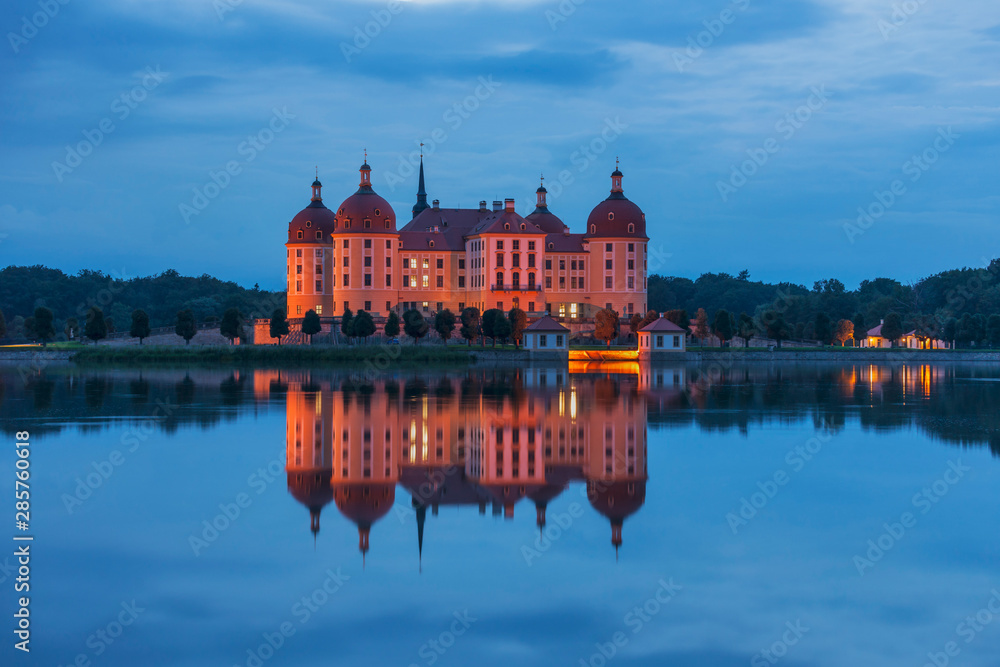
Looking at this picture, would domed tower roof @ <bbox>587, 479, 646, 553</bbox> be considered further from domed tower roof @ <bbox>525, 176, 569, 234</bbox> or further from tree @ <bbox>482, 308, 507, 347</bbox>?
domed tower roof @ <bbox>525, 176, 569, 234</bbox>

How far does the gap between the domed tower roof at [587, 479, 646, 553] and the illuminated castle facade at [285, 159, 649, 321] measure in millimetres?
53296

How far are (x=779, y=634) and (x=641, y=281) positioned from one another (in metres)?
64.3

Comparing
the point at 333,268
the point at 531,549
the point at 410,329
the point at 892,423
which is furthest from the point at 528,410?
the point at 333,268

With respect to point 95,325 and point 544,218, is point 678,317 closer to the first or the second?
point 544,218

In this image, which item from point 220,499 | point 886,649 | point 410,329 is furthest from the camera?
point 410,329

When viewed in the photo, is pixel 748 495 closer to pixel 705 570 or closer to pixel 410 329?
pixel 705 570

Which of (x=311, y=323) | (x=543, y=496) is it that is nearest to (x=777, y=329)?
(x=311, y=323)

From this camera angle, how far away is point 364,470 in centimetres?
1641

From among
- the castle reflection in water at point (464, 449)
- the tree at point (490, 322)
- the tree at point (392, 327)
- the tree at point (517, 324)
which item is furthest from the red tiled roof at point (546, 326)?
the castle reflection in water at point (464, 449)

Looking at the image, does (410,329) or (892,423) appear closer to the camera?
(892,423)

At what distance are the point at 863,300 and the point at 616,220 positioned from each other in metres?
48.3

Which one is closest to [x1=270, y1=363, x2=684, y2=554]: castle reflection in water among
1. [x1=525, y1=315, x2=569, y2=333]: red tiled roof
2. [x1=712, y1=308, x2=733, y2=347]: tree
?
[x1=525, y1=315, x2=569, y2=333]: red tiled roof

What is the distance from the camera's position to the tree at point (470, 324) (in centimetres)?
6234

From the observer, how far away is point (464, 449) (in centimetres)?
1891
